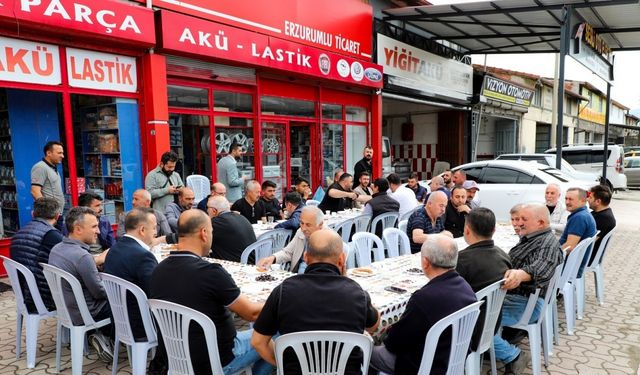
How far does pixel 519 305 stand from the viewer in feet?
11.8

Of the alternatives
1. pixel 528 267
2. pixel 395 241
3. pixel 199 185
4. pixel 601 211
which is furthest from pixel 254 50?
pixel 528 267

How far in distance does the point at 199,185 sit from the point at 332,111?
4.37 m

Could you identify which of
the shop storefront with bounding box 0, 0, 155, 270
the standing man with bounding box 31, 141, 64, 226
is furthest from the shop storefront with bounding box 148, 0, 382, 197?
the standing man with bounding box 31, 141, 64, 226

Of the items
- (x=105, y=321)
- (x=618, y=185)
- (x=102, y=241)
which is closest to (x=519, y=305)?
(x=105, y=321)

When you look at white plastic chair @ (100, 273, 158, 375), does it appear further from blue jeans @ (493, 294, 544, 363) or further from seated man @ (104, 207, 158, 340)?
blue jeans @ (493, 294, 544, 363)

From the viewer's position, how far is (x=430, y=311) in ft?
7.80

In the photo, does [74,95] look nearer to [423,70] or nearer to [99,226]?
[99,226]

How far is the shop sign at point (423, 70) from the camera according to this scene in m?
12.0

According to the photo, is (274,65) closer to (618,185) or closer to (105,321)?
(105,321)

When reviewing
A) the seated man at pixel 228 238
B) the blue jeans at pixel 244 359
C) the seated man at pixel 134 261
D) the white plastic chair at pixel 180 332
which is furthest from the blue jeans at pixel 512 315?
the seated man at pixel 134 261

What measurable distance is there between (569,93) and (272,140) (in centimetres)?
2418

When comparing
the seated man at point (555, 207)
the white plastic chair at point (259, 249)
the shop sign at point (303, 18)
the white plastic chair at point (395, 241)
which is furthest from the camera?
the shop sign at point (303, 18)

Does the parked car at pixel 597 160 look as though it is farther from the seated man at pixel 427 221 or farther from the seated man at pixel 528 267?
the seated man at pixel 528 267

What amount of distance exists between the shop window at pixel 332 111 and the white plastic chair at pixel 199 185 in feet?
12.5
